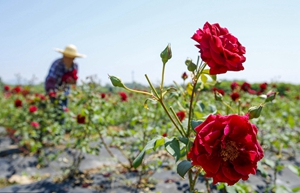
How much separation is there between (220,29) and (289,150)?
141 inches

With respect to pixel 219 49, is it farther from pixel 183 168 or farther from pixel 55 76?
pixel 55 76

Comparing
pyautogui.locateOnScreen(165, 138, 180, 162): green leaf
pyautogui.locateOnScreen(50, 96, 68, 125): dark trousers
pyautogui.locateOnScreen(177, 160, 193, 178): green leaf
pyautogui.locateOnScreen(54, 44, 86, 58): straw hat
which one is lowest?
pyautogui.locateOnScreen(50, 96, 68, 125): dark trousers

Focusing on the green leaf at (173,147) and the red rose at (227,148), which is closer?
the red rose at (227,148)

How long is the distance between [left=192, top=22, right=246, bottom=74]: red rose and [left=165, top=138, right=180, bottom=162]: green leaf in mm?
249

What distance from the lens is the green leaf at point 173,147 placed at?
0.74 metres

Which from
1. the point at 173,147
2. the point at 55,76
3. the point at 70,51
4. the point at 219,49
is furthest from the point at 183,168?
the point at 70,51

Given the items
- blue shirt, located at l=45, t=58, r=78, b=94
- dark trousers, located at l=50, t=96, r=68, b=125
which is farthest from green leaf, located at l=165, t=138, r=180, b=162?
blue shirt, located at l=45, t=58, r=78, b=94

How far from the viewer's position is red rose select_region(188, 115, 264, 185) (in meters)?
0.63

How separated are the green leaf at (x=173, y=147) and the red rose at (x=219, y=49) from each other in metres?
0.25

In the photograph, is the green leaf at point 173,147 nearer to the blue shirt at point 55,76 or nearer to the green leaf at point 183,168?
the green leaf at point 183,168

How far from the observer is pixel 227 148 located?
2.15ft

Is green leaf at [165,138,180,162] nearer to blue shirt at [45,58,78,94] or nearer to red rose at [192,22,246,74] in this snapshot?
red rose at [192,22,246,74]

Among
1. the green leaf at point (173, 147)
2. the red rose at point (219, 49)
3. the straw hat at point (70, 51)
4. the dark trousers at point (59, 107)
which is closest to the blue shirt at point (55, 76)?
the straw hat at point (70, 51)

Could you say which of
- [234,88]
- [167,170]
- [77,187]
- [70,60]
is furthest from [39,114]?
[234,88]
